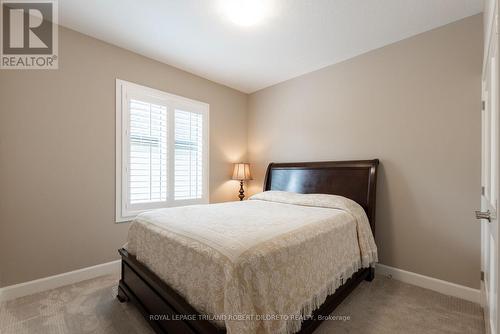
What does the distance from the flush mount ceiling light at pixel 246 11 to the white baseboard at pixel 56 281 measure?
117 inches

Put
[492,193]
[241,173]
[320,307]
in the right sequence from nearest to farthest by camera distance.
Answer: [492,193] → [320,307] → [241,173]

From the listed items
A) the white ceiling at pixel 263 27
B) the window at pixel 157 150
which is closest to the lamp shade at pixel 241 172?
the window at pixel 157 150

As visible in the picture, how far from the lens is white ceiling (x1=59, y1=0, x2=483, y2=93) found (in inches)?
79.4

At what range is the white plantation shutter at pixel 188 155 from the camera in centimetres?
326

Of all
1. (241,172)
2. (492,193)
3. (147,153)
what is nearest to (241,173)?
(241,172)

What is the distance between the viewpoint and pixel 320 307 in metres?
1.60

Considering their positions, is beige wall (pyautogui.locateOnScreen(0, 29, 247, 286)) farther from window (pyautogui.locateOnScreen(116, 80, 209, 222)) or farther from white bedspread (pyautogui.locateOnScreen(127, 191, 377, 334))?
white bedspread (pyautogui.locateOnScreen(127, 191, 377, 334))

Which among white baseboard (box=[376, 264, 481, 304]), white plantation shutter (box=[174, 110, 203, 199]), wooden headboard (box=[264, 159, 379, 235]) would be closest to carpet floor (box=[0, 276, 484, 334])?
white baseboard (box=[376, 264, 481, 304])

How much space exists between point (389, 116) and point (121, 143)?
3.14 metres

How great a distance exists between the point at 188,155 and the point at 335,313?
8.62 feet

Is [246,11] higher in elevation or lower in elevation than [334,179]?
higher

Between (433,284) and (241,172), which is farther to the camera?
(241,172)

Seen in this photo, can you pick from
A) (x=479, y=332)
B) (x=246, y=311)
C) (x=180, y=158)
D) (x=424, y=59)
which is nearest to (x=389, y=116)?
(x=424, y=59)

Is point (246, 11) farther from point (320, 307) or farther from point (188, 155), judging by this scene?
point (320, 307)
